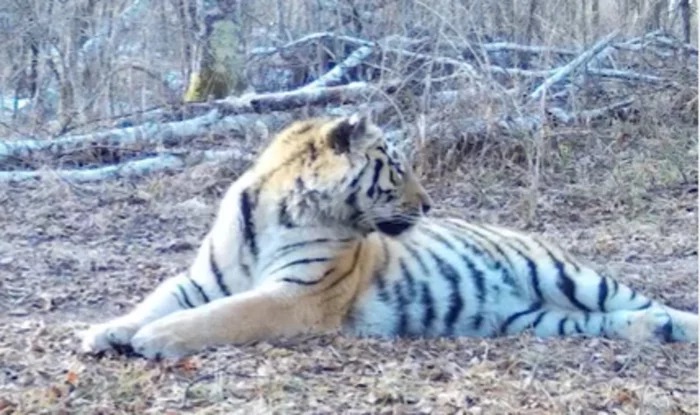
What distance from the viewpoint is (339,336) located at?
4445 millimetres

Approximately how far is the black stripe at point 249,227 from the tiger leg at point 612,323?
1055mm

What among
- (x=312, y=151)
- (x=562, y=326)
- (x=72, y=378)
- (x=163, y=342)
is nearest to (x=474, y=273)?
(x=562, y=326)

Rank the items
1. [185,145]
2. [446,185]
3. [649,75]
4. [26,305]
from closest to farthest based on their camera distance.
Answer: [26,305] < [446,185] < [185,145] < [649,75]

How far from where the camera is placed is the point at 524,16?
10383 millimetres

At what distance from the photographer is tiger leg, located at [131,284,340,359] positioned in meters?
4.08

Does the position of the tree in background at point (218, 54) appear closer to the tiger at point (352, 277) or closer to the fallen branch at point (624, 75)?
the fallen branch at point (624, 75)

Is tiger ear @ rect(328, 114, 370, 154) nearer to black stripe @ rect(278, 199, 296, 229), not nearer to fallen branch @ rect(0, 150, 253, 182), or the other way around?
black stripe @ rect(278, 199, 296, 229)

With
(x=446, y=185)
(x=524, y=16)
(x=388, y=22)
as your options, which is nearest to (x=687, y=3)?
(x=524, y=16)

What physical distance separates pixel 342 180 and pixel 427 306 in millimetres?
626

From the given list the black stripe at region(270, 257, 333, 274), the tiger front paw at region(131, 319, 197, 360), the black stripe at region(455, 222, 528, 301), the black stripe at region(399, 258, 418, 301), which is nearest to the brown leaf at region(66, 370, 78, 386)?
the tiger front paw at region(131, 319, 197, 360)

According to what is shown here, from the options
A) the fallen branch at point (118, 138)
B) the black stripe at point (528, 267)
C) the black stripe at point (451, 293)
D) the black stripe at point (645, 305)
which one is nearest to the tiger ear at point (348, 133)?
the black stripe at point (451, 293)

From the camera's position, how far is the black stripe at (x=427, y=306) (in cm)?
487

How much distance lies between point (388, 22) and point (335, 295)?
583 cm

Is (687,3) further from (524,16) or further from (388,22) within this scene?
(388,22)
